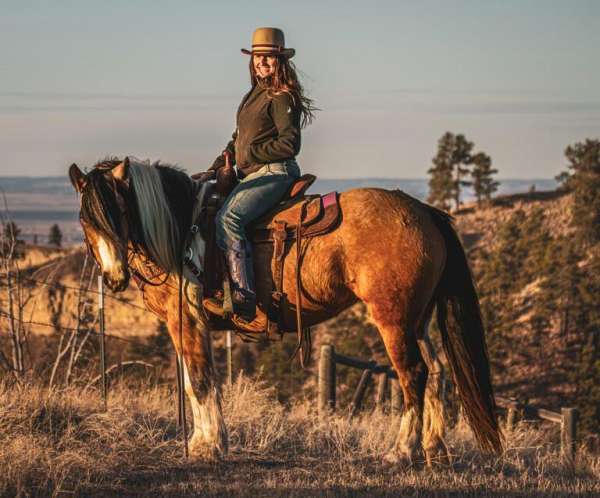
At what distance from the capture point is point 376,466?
25.8ft

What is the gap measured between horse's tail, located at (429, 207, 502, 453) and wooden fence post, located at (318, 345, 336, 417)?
4406 mm

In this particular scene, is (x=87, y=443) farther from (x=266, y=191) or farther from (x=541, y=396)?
(x=541, y=396)

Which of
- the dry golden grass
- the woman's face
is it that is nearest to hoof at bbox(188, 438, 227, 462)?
the dry golden grass

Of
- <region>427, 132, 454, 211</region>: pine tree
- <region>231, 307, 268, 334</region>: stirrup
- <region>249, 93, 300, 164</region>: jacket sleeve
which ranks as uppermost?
<region>427, 132, 454, 211</region>: pine tree

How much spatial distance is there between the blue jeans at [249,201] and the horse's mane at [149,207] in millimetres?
340

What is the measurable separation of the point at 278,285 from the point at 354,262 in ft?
2.12

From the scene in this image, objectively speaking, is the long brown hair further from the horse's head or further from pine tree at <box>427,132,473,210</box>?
pine tree at <box>427,132,473,210</box>

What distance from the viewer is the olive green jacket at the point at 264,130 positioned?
775cm

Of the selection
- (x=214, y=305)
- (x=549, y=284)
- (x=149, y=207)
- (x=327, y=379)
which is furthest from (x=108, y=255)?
(x=549, y=284)

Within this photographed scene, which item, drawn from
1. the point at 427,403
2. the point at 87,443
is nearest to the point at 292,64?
the point at 427,403

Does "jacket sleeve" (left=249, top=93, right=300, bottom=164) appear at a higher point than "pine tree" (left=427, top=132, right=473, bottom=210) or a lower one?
lower

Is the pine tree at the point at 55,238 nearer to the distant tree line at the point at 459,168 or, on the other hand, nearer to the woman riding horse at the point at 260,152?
the woman riding horse at the point at 260,152

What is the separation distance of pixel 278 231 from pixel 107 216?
1.31 meters

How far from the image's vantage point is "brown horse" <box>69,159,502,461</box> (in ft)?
24.2
